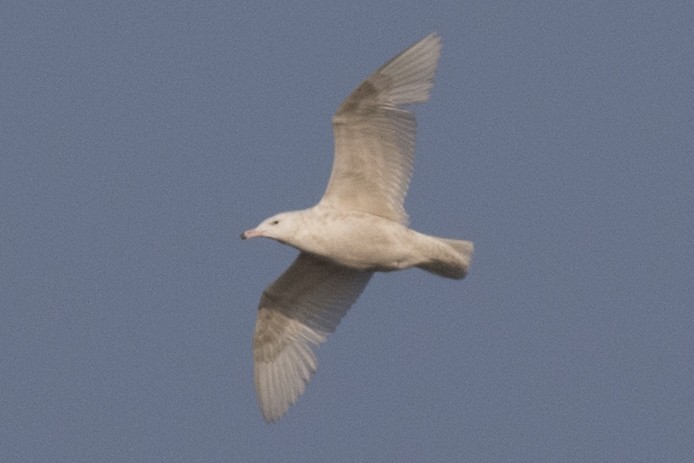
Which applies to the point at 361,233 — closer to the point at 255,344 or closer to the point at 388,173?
the point at 388,173

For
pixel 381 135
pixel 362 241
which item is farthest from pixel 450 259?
pixel 381 135

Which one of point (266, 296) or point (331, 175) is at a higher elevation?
point (331, 175)

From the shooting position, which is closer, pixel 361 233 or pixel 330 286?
pixel 361 233

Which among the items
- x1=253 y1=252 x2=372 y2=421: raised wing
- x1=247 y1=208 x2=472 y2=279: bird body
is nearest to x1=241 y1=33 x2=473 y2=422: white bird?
x1=247 y1=208 x2=472 y2=279: bird body

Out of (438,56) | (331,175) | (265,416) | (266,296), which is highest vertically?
(438,56)

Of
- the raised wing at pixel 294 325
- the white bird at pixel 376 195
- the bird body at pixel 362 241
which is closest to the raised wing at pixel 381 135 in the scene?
the white bird at pixel 376 195

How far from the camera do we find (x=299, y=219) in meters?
17.2

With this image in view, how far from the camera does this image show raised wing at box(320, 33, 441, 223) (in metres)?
17.4

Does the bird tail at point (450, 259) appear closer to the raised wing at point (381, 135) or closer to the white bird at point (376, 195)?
the white bird at point (376, 195)

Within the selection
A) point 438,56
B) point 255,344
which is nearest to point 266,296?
→ point 255,344

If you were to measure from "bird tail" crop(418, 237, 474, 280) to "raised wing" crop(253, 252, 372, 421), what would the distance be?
3.71 feet

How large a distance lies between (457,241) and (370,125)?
145 centimetres

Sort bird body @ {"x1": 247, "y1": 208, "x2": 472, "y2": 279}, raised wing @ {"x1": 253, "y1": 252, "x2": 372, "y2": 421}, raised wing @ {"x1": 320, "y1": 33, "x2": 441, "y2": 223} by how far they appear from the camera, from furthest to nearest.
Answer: raised wing @ {"x1": 253, "y1": 252, "x2": 372, "y2": 421} < raised wing @ {"x1": 320, "y1": 33, "x2": 441, "y2": 223} < bird body @ {"x1": 247, "y1": 208, "x2": 472, "y2": 279}

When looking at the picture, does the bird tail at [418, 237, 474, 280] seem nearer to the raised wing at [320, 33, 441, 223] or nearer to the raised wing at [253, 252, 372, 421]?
the raised wing at [320, 33, 441, 223]
